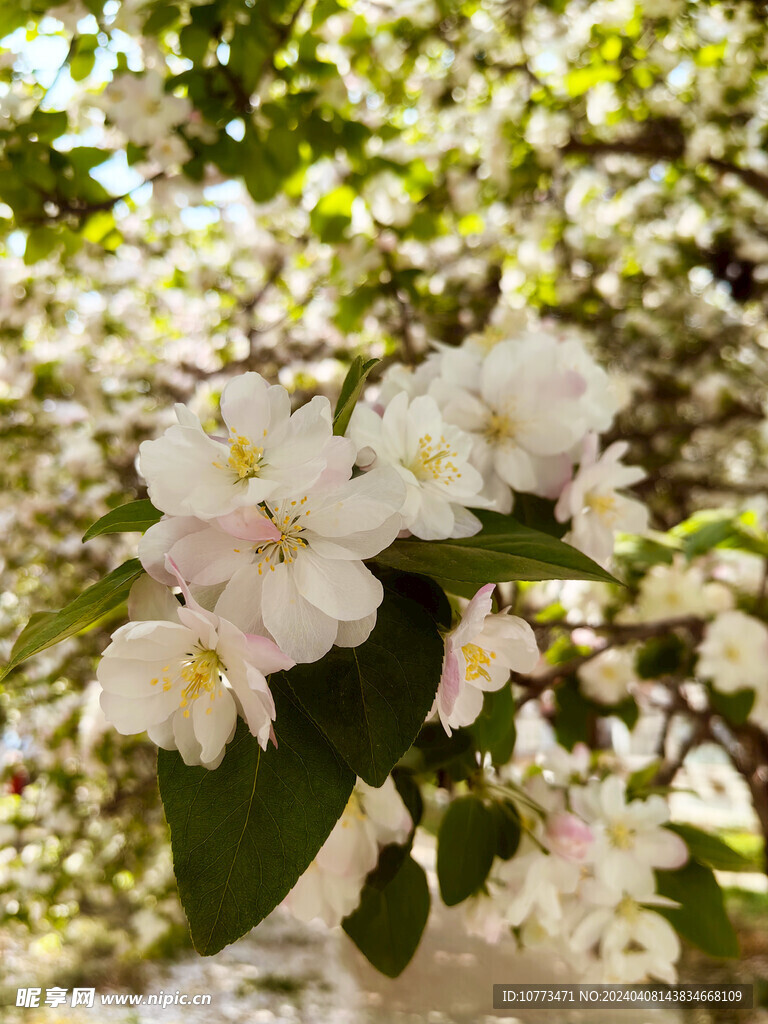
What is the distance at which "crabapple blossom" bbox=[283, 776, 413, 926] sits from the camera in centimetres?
61

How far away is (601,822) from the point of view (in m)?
0.81

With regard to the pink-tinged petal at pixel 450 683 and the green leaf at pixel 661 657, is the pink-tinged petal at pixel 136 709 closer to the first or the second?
the pink-tinged petal at pixel 450 683

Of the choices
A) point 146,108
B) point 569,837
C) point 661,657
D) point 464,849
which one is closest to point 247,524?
point 464,849

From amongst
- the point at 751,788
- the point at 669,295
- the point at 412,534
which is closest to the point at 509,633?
the point at 412,534

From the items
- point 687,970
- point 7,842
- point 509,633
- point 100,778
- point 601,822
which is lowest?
point 687,970

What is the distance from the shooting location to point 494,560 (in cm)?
45

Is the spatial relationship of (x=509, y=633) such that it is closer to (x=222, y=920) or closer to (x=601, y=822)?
(x=222, y=920)

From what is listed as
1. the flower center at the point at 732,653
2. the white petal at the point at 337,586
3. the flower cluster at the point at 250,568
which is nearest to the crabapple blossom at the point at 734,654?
the flower center at the point at 732,653

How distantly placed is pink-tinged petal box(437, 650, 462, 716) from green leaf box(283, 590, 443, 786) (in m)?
0.02

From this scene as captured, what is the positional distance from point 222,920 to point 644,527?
0.51 m

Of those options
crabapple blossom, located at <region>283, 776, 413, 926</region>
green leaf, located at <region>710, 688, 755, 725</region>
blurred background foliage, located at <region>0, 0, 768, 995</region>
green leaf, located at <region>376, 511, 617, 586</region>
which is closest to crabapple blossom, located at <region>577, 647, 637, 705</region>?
green leaf, located at <region>710, 688, 755, 725</region>

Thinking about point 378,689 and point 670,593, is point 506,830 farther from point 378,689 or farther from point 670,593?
point 670,593

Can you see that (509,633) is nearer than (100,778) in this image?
Yes

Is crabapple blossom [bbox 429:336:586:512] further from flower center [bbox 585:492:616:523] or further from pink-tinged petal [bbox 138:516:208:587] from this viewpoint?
pink-tinged petal [bbox 138:516:208:587]
